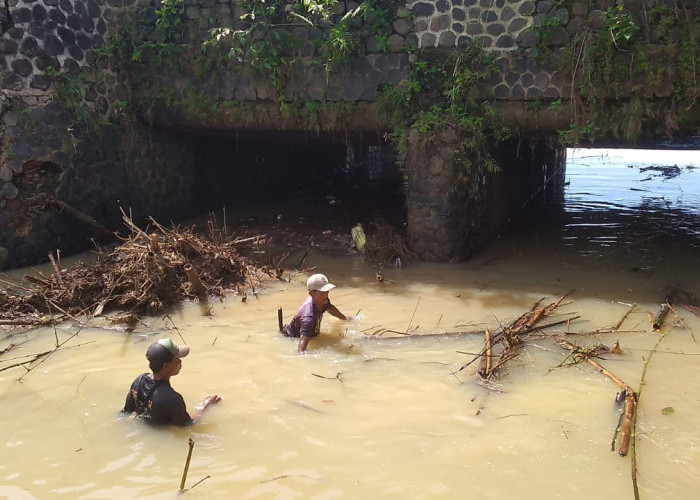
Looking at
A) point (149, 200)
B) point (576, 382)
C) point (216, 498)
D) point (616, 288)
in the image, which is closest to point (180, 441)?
point (216, 498)

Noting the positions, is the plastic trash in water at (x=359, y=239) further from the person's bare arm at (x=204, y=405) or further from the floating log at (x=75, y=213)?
the person's bare arm at (x=204, y=405)

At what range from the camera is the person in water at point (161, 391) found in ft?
13.4

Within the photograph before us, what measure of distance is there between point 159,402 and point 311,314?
2033mm

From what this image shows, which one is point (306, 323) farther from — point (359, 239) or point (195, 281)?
point (359, 239)

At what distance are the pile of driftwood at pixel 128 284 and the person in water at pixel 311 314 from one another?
177cm

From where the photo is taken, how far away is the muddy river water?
3641 millimetres

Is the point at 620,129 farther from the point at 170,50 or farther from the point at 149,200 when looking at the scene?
the point at 149,200

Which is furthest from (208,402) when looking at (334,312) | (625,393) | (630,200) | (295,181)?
(630,200)

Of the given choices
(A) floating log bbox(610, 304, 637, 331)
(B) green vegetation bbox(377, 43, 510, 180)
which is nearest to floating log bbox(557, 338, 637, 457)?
(A) floating log bbox(610, 304, 637, 331)

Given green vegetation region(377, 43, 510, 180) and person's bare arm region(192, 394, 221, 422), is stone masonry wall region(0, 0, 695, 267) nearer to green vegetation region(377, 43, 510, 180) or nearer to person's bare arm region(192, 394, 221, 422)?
green vegetation region(377, 43, 510, 180)

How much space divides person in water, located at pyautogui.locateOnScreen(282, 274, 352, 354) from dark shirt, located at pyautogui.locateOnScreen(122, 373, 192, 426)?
169 centimetres

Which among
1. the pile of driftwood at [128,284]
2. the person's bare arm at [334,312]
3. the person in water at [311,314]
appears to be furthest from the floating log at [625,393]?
the pile of driftwood at [128,284]

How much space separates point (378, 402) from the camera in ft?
15.4

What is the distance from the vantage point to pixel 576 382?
4918 millimetres
